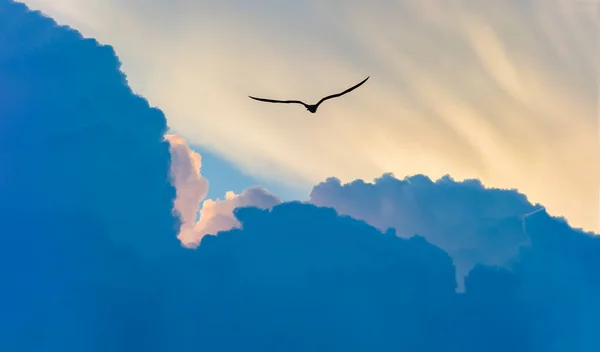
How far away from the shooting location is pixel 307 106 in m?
75.0
